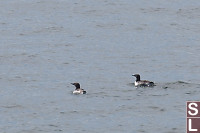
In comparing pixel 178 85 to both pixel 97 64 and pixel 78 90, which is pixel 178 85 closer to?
pixel 78 90

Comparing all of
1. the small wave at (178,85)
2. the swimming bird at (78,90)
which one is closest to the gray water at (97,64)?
the small wave at (178,85)

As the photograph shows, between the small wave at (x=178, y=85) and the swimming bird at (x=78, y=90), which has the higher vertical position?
the small wave at (x=178, y=85)

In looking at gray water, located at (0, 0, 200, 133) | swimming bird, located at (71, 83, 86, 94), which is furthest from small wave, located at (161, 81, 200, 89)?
swimming bird, located at (71, 83, 86, 94)

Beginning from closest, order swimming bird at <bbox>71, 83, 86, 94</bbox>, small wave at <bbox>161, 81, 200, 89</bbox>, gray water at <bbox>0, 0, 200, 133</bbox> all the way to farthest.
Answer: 1. gray water at <bbox>0, 0, 200, 133</bbox>
2. swimming bird at <bbox>71, 83, 86, 94</bbox>
3. small wave at <bbox>161, 81, 200, 89</bbox>

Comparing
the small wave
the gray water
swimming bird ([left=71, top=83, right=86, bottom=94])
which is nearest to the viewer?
the gray water

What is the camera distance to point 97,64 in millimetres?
72250

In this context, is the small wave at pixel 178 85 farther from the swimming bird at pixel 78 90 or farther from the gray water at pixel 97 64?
the swimming bird at pixel 78 90

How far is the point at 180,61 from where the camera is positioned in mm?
73250

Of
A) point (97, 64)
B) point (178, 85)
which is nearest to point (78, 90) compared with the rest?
point (178, 85)

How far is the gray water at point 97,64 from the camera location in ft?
190

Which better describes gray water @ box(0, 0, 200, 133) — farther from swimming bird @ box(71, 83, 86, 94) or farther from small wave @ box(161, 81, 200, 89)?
swimming bird @ box(71, 83, 86, 94)

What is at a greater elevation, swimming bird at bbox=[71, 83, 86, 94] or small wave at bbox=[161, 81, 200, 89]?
small wave at bbox=[161, 81, 200, 89]

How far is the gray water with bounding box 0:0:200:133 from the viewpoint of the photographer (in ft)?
190

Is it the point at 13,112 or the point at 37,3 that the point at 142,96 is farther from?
the point at 37,3
